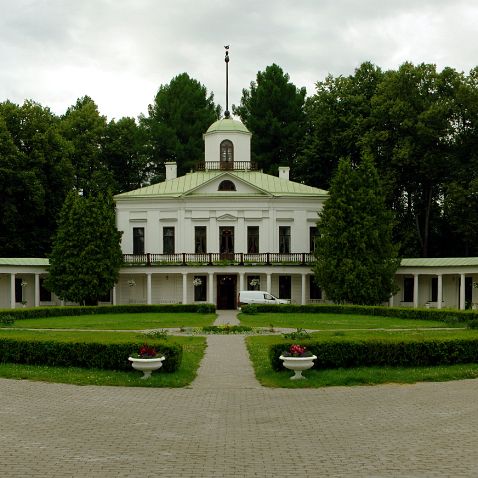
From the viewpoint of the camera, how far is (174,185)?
55688mm

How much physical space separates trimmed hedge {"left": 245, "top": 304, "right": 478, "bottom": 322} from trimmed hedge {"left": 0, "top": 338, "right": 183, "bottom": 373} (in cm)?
1926

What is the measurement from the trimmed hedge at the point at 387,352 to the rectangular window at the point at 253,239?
33948 millimetres

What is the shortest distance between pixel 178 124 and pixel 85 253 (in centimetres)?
2758

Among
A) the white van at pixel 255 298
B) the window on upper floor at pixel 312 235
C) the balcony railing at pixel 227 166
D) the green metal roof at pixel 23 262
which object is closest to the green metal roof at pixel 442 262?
the window on upper floor at pixel 312 235

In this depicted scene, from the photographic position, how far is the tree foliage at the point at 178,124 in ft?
230

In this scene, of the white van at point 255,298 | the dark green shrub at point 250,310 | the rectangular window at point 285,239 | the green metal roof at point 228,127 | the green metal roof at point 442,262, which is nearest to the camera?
the dark green shrub at point 250,310

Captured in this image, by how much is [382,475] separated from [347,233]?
38.0 metres

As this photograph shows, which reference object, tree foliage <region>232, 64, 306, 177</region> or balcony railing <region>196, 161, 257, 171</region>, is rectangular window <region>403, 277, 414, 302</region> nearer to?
balcony railing <region>196, 161, 257, 171</region>

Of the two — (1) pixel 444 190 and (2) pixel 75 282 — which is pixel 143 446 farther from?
(1) pixel 444 190

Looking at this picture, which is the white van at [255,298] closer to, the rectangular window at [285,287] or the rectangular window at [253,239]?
the rectangular window at [285,287]

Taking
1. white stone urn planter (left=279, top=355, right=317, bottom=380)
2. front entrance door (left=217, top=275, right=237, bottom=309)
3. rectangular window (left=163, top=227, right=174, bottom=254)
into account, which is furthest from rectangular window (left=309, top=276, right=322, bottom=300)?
white stone urn planter (left=279, top=355, right=317, bottom=380)

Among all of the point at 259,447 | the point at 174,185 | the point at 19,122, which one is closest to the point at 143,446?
the point at 259,447

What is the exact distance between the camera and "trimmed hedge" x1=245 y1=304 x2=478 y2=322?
3578 cm

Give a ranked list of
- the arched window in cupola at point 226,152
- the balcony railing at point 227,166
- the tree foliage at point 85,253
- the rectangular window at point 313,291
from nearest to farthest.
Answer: the tree foliage at point 85,253, the rectangular window at point 313,291, the balcony railing at point 227,166, the arched window in cupola at point 226,152
